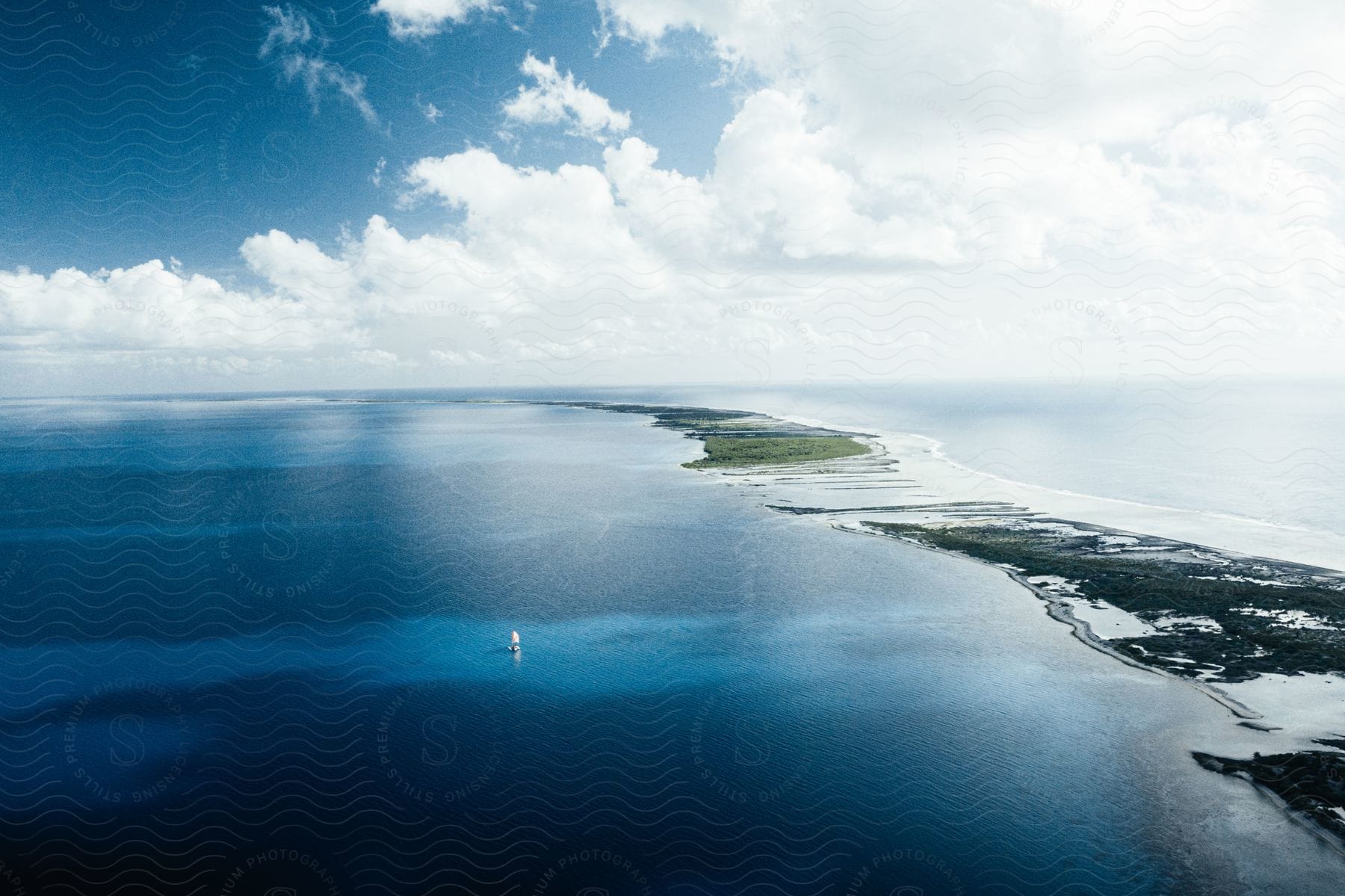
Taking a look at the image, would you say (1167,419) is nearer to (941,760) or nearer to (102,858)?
(941,760)

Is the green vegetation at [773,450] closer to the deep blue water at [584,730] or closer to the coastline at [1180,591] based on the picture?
the coastline at [1180,591]

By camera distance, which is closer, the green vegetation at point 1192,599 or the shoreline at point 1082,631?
the shoreline at point 1082,631

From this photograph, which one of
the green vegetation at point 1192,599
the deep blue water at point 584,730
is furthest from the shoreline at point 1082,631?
the deep blue water at point 584,730

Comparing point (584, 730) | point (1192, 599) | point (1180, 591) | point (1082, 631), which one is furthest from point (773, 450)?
point (584, 730)

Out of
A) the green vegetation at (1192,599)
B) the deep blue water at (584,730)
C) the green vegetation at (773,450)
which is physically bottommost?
the deep blue water at (584,730)

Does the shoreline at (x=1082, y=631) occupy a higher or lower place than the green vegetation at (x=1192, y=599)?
lower

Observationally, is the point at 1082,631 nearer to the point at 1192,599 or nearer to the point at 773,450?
the point at 1192,599

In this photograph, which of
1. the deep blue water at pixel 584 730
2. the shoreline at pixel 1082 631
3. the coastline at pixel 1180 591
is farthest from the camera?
the shoreline at pixel 1082 631
